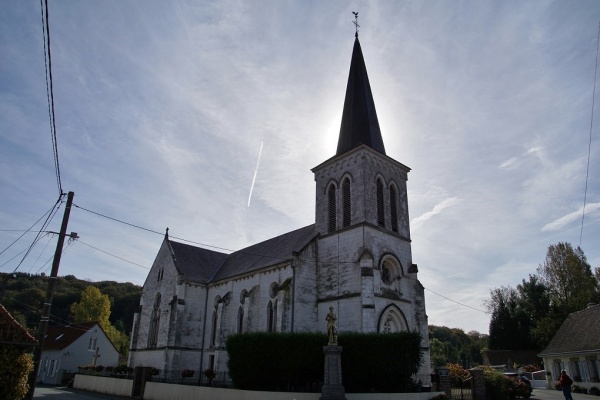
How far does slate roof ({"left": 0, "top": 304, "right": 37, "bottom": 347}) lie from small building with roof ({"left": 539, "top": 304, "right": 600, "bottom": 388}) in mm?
31316

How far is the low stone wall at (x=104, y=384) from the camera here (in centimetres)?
2561

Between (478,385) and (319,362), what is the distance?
7.85 meters

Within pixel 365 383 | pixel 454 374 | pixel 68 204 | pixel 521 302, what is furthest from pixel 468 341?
pixel 68 204

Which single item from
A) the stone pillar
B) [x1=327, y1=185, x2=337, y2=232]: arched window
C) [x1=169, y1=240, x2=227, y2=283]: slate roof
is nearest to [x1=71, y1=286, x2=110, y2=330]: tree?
[x1=169, y1=240, x2=227, y2=283]: slate roof

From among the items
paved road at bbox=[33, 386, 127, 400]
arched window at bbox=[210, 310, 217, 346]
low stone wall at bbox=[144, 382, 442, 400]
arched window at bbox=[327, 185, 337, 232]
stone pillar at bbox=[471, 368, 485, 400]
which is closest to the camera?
low stone wall at bbox=[144, 382, 442, 400]

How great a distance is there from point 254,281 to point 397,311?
32.5 ft

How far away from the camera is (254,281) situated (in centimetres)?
Result: 2839

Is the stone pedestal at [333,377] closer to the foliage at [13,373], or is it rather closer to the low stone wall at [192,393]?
the low stone wall at [192,393]

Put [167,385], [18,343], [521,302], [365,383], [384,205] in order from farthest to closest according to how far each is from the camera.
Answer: [521,302] → [384,205] → [167,385] → [365,383] → [18,343]

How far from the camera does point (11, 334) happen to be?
12.8m

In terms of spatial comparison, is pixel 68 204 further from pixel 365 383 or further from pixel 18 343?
pixel 365 383

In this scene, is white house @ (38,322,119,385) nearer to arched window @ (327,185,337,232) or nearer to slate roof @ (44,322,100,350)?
slate roof @ (44,322,100,350)

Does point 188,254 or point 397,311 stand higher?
point 188,254

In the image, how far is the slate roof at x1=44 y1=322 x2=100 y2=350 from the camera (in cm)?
4003
